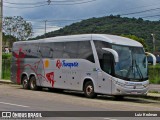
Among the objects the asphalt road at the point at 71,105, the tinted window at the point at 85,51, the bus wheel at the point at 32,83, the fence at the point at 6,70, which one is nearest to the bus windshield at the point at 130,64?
the asphalt road at the point at 71,105

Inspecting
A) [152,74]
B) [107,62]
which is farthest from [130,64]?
[152,74]

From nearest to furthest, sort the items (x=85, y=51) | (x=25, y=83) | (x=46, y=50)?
(x=85, y=51) → (x=46, y=50) → (x=25, y=83)

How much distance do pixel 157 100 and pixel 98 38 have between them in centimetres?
464

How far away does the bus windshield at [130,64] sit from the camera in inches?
860

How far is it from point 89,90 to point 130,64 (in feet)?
9.05

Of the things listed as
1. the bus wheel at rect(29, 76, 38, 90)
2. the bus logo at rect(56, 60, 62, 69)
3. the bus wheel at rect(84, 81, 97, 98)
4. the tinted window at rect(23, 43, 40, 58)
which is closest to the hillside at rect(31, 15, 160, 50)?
the tinted window at rect(23, 43, 40, 58)

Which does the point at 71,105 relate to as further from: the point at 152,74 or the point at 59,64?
the point at 152,74

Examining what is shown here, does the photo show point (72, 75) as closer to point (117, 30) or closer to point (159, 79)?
point (159, 79)

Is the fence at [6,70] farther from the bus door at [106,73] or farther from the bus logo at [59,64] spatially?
the bus door at [106,73]

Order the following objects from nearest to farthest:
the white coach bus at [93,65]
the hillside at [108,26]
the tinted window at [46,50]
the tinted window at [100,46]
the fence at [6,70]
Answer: the white coach bus at [93,65], the tinted window at [100,46], the tinted window at [46,50], the fence at [6,70], the hillside at [108,26]

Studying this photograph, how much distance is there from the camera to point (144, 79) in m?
22.5

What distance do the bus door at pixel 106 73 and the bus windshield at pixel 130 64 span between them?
361 millimetres

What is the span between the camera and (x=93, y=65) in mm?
22891

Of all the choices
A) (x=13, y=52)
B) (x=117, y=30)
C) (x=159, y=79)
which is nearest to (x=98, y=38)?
(x=13, y=52)
